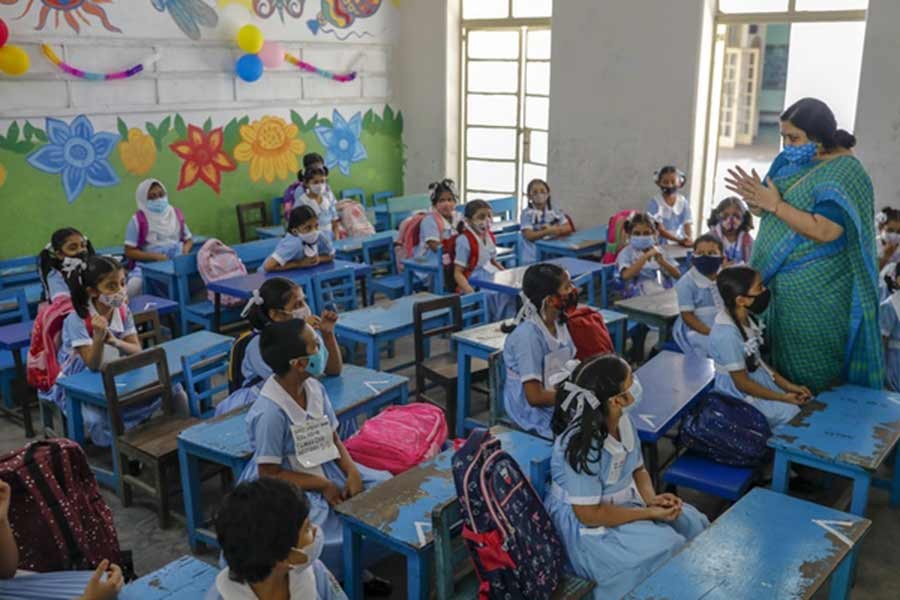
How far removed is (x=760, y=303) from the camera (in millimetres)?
3730

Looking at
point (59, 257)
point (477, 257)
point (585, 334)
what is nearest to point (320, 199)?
point (477, 257)

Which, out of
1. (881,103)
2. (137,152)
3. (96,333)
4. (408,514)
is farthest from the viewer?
(137,152)

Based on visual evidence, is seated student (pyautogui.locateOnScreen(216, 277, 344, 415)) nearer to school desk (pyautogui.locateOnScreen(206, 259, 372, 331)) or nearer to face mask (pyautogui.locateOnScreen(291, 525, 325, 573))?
face mask (pyautogui.locateOnScreen(291, 525, 325, 573))

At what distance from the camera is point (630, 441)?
285 cm

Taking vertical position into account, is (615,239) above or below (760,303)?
below

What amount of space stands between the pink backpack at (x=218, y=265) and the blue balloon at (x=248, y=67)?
9.20ft

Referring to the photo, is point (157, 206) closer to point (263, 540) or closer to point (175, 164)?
point (175, 164)

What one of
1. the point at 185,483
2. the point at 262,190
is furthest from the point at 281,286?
the point at 262,190

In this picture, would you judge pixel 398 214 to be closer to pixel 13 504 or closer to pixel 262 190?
pixel 262 190

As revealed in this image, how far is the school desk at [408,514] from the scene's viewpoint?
2.64m

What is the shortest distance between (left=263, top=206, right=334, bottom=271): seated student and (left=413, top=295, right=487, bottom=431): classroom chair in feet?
4.66

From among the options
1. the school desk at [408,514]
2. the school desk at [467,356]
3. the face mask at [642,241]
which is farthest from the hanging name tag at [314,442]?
the face mask at [642,241]

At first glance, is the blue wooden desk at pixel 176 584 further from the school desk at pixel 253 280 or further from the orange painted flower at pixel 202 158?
the orange painted flower at pixel 202 158

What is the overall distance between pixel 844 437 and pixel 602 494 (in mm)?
1089
